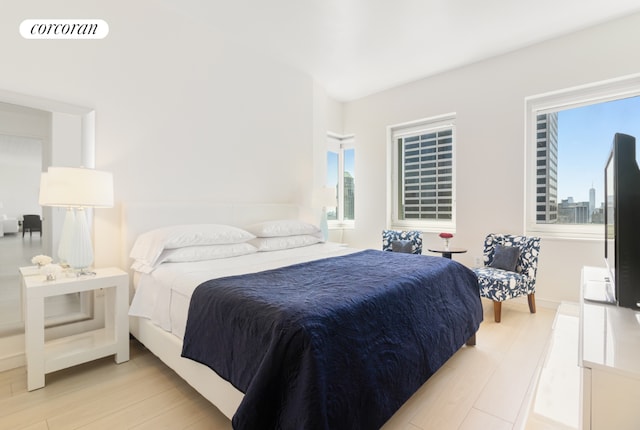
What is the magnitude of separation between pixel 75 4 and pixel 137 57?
481 millimetres

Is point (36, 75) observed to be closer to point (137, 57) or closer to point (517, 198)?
point (137, 57)

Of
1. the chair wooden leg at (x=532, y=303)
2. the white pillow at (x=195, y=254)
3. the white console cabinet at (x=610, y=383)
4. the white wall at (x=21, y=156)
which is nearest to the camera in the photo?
the white console cabinet at (x=610, y=383)

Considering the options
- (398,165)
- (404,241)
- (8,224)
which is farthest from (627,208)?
(398,165)

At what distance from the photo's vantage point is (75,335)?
2.28m

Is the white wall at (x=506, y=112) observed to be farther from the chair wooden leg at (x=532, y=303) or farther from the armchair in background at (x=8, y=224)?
the armchair in background at (x=8, y=224)

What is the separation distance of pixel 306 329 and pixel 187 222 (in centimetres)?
211

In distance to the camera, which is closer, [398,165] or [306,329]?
[306,329]

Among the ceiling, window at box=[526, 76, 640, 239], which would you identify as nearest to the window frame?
the ceiling

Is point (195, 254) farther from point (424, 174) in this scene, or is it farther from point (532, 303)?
point (424, 174)

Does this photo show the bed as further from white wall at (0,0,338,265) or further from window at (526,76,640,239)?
window at (526,76,640,239)

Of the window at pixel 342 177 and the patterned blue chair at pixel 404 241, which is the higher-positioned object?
the window at pixel 342 177

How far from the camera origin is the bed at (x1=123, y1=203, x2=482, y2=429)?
115cm

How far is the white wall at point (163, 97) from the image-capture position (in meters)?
2.26

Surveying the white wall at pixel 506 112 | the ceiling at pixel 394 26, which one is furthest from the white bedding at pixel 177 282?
the white wall at pixel 506 112
